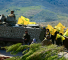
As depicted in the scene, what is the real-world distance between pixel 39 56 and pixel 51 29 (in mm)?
6158

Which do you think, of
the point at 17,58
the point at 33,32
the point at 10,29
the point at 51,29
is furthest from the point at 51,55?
the point at 10,29

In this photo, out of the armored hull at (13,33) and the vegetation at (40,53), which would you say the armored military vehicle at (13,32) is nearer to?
the armored hull at (13,33)

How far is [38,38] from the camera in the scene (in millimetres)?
11219

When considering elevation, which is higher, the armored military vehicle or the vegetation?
the vegetation

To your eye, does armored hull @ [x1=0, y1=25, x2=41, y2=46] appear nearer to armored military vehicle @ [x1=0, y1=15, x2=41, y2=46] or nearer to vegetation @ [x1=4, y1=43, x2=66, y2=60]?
armored military vehicle @ [x1=0, y1=15, x2=41, y2=46]

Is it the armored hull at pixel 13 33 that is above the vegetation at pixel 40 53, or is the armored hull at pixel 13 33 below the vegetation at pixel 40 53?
below

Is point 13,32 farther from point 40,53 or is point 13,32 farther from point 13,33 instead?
point 40,53

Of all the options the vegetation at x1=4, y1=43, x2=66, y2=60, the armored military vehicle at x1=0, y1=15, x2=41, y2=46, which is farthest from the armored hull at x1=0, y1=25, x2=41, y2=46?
the vegetation at x1=4, y1=43, x2=66, y2=60

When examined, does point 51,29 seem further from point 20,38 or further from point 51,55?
point 51,55

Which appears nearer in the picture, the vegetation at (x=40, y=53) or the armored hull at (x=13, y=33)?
the vegetation at (x=40, y=53)

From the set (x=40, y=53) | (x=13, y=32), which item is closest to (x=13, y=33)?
(x=13, y=32)

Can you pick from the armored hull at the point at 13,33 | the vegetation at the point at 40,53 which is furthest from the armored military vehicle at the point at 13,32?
the vegetation at the point at 40,53

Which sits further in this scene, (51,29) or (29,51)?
(51,29)

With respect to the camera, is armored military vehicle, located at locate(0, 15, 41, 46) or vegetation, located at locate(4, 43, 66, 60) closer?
vegetation, located at locate(4, 43, 66, 60)
